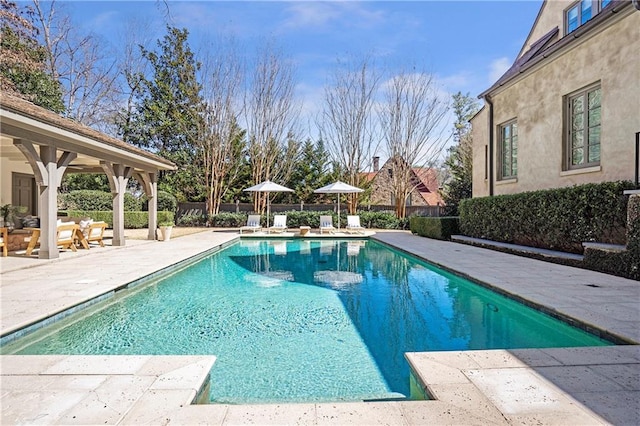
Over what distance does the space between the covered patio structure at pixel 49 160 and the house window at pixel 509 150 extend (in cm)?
1174

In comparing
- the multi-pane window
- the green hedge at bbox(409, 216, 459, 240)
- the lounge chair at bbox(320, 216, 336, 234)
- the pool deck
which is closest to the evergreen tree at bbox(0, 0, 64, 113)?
the lounge chair at bbox(320, 216, 336, 234)

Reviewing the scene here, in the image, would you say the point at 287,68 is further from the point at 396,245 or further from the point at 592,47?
the point at 592,47

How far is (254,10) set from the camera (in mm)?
7133

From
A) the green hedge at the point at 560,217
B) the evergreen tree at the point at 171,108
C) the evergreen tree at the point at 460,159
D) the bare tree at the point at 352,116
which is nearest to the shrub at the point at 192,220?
the evergreen tree at the point at 171,108

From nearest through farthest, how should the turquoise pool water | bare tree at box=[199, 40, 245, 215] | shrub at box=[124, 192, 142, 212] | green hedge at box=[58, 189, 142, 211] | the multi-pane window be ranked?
1. the turquoise pool water
2. the multi-pane window
3. green hedge at box=[58, 189, 142, 211]
4. shrub at box=[124, 192, 142, 212]
5. bare tree at box=[199, 40, 245, 215]

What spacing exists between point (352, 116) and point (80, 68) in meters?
17.4

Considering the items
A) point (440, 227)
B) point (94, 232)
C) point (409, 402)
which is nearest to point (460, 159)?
point (440, 227)

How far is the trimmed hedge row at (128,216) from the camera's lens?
18.5m

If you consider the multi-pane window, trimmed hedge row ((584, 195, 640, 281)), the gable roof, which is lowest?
trimmed hedge row ((584, 195, 640, 281))

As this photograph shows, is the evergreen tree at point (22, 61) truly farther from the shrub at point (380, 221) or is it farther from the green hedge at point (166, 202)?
the shrub at point (380, 221)

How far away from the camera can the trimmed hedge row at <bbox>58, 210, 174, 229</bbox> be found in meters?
18.5

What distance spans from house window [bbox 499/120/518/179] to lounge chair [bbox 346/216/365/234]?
7.18 meters

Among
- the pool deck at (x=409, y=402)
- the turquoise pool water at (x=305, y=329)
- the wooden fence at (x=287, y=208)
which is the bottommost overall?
the turquoise pool water at (x=305, y=329)

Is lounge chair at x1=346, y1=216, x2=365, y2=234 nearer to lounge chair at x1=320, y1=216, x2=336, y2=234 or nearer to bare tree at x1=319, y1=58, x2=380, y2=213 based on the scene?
lounge chair at x1=320, y1=216, x2=336, y2=234
